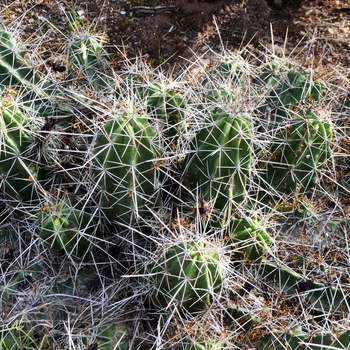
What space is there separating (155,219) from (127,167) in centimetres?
45

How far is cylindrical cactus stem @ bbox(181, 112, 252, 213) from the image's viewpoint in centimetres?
288

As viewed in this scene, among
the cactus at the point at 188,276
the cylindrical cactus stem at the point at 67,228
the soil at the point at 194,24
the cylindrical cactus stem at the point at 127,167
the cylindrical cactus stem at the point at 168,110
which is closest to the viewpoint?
the cactus at the point at 188,276

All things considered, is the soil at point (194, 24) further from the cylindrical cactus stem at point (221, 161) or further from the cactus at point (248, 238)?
the cactus at point (248, 238)

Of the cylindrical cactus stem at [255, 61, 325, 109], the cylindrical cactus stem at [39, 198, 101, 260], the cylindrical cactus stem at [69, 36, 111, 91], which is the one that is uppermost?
the cylindrical cactus stem at [69, 36, 111, 91]

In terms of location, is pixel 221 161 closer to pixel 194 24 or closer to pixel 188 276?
pixel 188 276

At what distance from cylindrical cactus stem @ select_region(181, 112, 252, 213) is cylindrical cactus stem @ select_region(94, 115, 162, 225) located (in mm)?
219

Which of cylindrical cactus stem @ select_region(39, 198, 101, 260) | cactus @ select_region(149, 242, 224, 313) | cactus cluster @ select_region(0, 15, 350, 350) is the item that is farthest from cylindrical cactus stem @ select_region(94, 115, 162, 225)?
cactus @ select_region(149, 242, 224, 313)

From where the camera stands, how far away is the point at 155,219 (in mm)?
3170

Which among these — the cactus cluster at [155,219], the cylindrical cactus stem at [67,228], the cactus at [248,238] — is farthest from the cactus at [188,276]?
the cylindrical cactus stem at [67,228]

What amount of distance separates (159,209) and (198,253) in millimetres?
600

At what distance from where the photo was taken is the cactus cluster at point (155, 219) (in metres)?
2.83

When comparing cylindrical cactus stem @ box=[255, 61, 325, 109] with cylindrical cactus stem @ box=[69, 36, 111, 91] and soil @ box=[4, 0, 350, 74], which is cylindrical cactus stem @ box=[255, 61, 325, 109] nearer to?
cylindrical cactus stem @ box=[69, 36, 111, 91]

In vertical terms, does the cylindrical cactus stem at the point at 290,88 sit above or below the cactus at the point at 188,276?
above

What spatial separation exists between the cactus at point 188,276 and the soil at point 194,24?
8.97 feet
